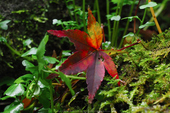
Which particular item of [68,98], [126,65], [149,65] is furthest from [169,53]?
[68,98]

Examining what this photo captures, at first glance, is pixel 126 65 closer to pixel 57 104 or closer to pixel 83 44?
pixel 83 44

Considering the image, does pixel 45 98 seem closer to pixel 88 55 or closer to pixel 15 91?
pixel 15 91

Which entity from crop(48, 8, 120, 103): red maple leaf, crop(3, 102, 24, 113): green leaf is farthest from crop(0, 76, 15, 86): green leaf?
crop(48, 8, 120, 103): red maple leaf

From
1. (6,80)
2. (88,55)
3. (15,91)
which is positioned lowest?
(6,80)

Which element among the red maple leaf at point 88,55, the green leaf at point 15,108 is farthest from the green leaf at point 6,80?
the red maple leaf at point 88,55

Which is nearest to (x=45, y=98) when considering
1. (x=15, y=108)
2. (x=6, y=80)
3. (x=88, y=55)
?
(x=15, y=108)

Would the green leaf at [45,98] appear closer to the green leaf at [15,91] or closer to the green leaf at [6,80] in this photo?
the green leaf at [15,91]

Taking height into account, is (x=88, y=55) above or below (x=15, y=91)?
above

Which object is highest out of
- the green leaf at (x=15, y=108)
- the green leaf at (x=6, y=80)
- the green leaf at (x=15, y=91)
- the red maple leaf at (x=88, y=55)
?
the red maple leaf at (x=88, y=55)
